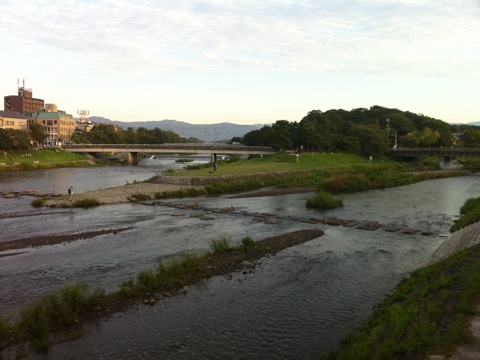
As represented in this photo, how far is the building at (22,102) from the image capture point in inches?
7392

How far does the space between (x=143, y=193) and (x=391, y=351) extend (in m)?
37.9

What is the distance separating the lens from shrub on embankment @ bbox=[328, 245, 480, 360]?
32.1 feet

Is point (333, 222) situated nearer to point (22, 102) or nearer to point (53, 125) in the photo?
point (53, 125)

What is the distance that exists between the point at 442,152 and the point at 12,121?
124 m

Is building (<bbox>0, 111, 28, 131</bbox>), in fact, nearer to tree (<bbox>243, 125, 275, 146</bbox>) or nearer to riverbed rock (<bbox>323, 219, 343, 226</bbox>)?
tree (<bbox>243, 125, 275, 146</bbox>)

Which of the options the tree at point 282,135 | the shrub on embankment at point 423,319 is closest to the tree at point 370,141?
the tree at point 282,135

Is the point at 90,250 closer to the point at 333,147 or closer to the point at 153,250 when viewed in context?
the point at 153,250

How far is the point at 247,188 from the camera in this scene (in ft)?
172

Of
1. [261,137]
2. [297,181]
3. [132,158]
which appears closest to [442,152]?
[261,137]

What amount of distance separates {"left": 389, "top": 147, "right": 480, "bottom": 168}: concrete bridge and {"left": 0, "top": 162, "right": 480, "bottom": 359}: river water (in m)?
55.0

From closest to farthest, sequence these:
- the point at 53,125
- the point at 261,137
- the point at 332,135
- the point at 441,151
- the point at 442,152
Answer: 1. the point at 441,151
2. the point at 442,152
3. the point at 332,135
4. the point at 261,137
5. the point at 53,125

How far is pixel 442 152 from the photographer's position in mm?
87750

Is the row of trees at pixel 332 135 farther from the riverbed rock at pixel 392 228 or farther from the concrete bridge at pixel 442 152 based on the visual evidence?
the riverbed rock at pixel 392 228

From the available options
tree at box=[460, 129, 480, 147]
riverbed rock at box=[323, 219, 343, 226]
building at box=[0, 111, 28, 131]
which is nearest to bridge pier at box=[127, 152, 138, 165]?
building at box=[0, 111, 28, 131]
